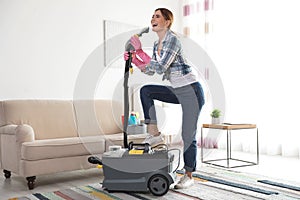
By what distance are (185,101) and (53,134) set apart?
144 centimetres

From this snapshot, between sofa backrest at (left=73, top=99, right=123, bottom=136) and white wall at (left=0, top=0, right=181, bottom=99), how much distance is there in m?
0.57

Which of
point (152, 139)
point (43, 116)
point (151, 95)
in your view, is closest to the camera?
point (151, 95)

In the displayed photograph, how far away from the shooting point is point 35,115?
3229 millimetres

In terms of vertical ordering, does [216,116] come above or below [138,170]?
above

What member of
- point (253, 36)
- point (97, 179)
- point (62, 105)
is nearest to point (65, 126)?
point (62, 105)

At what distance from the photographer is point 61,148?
9.05ft

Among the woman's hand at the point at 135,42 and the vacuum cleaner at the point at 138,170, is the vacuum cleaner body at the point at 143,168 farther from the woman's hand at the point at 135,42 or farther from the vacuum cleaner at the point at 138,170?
the woman's hand at the point at 135,42

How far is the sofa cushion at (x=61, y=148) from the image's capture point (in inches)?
104

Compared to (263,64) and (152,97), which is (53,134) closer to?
(152,97)

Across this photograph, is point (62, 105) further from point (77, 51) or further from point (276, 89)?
point (276, 89)

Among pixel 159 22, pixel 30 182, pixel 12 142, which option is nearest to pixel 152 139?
pixel 159 22

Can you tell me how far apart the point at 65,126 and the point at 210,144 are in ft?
7.02

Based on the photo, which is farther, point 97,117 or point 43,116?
point 97,117

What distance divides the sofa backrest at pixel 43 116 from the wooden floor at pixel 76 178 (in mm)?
398
